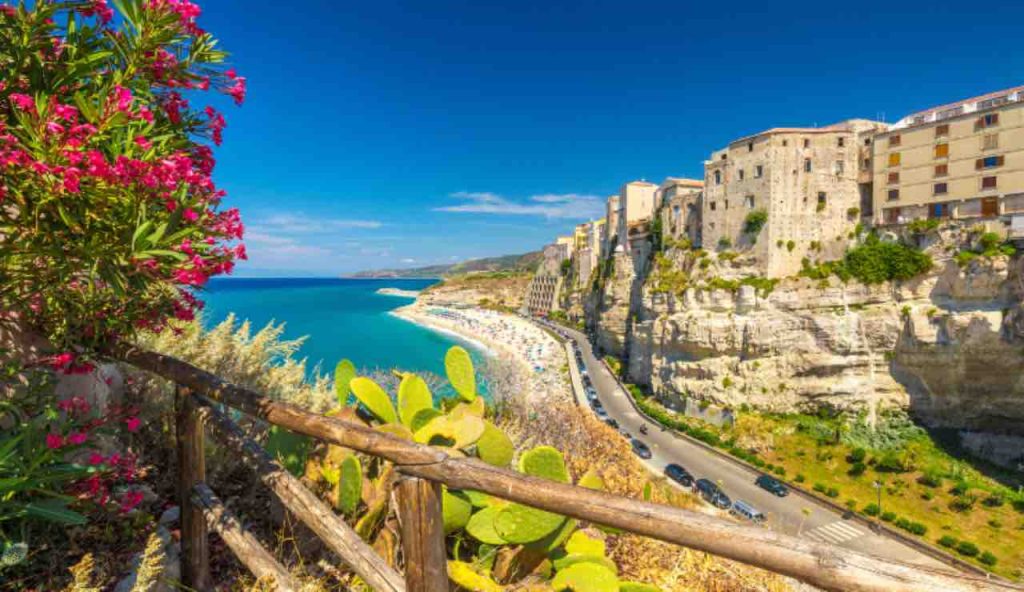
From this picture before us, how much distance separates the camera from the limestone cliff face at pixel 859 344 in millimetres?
22062

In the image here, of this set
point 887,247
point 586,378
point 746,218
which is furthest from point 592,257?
point 887,247

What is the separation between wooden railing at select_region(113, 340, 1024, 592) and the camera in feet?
3.72

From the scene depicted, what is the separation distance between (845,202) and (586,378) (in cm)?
2043

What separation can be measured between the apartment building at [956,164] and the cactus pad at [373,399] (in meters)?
31.3

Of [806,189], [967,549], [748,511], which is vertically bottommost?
[967,549]

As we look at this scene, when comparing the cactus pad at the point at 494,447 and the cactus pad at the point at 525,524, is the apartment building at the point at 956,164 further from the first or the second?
the cactus pad at the point at 525,524

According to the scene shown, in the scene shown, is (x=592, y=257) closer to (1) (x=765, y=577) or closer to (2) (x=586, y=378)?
(2) (x=586, y=378)

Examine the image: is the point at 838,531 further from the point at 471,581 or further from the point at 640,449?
the point at 471,581

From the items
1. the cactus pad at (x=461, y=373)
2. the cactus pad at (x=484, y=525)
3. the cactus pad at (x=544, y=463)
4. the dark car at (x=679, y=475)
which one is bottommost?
the dark car at (x=679, y=475)

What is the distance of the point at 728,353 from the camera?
2711 cm

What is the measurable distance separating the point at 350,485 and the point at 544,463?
1277 millimetres

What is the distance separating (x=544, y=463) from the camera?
254cm

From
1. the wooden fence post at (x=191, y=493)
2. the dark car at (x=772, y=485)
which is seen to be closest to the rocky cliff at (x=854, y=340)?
the dark car at (x=772, y=485)

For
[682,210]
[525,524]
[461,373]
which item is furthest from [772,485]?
[525,524]
